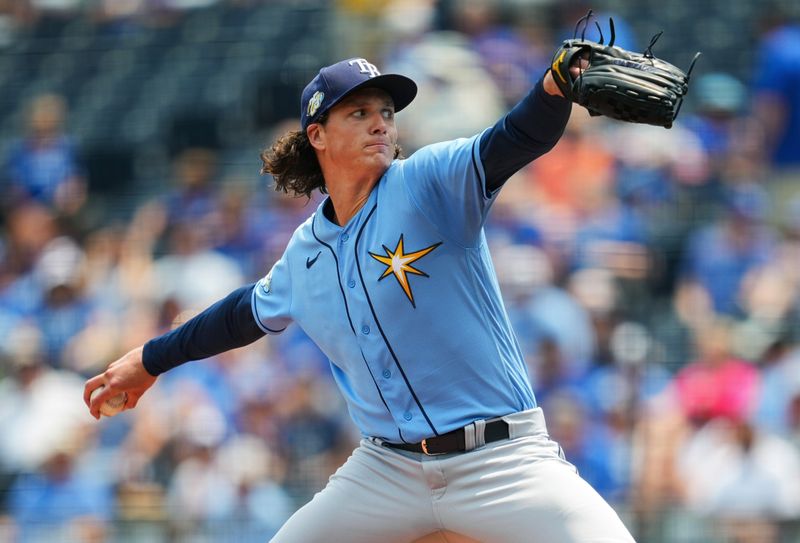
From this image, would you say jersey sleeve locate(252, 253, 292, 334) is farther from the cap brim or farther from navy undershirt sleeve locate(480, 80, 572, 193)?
navy undershirt sleeve locate(480, 80, 572, 193)

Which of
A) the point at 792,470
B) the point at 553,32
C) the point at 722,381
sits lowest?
the point at 792,470

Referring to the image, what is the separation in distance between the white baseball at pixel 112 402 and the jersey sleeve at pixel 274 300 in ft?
1.78

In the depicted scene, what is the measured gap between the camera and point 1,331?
788 centimetres

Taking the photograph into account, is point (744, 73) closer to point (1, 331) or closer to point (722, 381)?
point (722, 381)

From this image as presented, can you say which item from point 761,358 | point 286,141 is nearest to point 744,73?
point 761,358

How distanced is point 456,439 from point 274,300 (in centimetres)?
81

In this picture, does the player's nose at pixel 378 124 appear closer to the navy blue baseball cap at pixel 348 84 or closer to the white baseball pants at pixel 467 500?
the navy blue baseball cap at pixel 348 84

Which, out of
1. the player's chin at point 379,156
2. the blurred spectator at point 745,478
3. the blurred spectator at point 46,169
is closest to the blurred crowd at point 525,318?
the blurred spectator at point 745,478

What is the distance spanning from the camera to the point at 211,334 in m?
4.32

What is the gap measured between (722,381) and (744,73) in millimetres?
2358

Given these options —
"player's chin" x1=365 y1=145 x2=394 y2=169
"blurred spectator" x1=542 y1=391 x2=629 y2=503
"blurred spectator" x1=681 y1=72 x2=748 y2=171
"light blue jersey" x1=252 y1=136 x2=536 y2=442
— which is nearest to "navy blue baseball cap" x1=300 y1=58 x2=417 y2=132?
"player's chin" x1=365 y1=145 x2=394 y2=169

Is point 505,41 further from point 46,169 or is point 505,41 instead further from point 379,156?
point 379,156

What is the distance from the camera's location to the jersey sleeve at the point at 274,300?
4195mm

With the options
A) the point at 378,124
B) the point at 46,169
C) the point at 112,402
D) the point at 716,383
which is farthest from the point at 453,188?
the point at 46,169
